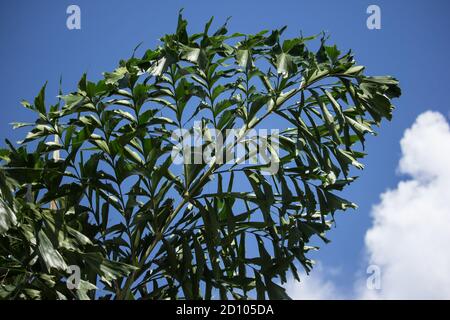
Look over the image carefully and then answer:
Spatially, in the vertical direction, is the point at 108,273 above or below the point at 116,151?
below

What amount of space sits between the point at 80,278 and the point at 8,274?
1.57 feet

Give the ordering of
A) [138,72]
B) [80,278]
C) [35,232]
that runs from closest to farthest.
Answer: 1. [35,232]
2. [80,278]
3. [138,72]

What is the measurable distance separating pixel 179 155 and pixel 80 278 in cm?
103

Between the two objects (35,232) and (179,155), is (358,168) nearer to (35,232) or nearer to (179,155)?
(179,155)

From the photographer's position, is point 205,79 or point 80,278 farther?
point 205,79

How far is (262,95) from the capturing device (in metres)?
4.61

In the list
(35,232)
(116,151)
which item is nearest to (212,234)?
(116,151)

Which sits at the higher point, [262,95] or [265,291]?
[262,95]

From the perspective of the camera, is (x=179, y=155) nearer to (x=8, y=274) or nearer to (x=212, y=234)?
(x=212, y=234)

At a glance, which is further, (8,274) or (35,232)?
(8,274)
